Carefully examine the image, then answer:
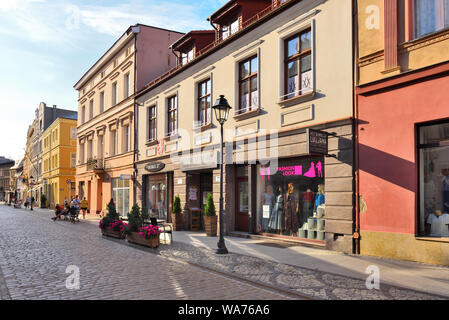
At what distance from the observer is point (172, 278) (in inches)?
293

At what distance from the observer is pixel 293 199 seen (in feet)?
41.3

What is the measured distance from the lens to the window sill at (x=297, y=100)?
37.9 ft

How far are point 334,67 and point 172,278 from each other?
743cm

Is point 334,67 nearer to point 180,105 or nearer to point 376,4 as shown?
point 376,4

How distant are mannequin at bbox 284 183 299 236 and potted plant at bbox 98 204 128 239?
18.8ft

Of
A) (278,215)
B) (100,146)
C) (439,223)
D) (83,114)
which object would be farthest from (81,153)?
(439,223)

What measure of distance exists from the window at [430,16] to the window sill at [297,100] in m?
3.28

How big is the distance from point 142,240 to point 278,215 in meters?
4.69

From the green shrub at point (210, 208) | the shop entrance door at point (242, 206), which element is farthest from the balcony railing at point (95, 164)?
the shop entrance door at point (242, 206)

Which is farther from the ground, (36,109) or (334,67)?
(36,109)

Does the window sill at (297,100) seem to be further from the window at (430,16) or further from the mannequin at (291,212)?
the window at (430,16)
